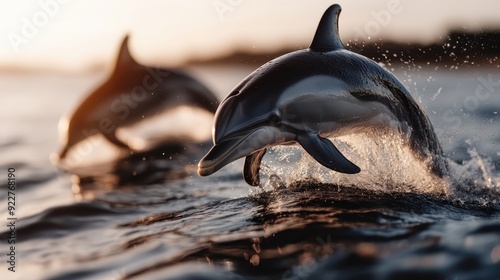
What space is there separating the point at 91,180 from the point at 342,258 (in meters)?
5.96

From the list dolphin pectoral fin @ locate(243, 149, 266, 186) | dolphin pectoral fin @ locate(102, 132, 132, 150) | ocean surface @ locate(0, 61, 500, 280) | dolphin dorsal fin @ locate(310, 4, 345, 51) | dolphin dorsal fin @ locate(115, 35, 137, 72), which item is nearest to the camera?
ocean surface @ locate(0, 61, 500, 280)

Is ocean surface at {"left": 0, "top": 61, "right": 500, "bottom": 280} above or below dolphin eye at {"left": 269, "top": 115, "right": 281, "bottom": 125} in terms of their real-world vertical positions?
below

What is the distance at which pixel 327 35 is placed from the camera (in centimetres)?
678

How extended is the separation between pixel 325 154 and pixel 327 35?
147 cm

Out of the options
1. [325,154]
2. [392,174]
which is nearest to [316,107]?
[325,154]

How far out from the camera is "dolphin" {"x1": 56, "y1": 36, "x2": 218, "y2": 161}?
13.6 m

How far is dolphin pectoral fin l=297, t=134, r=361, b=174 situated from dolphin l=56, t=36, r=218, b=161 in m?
7.95

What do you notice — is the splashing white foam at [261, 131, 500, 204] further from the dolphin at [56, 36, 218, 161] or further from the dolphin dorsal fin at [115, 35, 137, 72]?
the dolphin dorsal fin at [115, 35, 137, 72]

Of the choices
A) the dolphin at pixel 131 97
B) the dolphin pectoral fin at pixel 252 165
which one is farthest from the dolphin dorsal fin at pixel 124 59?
the dolphin pectoral fin at pixel 252 165

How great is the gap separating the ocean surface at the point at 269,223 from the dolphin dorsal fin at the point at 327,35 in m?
0.97

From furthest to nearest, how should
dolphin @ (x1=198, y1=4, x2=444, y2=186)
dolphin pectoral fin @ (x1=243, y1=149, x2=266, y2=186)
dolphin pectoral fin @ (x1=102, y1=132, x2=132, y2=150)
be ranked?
dolphin pectoral fin @ (x1=102, y1=132, x2=132, y2=150)
dolphin pectoral fin @ (x1=243, y1=149, x2=266, y2=186)
dolphin @ (x1=198, y1=4, x2=444, y2=186)

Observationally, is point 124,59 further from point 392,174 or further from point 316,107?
point 316,107

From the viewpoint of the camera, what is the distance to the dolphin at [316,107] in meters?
5.61

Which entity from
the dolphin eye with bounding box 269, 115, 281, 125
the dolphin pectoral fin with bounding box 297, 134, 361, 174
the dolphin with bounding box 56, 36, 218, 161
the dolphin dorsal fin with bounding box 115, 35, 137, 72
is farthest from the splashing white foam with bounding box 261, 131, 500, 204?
the dolphin dorsal fin with bounding box 115, 35, 137, 72
